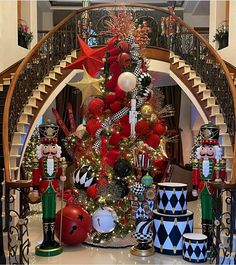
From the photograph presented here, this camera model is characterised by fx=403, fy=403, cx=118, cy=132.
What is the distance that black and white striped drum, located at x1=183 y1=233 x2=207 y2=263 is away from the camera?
15.0 feet

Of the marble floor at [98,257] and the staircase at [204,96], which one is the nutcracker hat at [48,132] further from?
the staircase at [204,96]

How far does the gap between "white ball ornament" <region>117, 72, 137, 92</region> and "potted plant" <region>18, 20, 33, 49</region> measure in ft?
18.4

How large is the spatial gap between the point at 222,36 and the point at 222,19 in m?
0.85

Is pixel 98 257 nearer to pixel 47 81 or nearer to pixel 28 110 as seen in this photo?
pixel 28 110

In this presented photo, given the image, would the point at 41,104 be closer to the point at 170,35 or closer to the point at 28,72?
the point at 28,72

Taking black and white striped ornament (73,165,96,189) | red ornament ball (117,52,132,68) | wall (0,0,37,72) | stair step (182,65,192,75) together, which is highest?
wall (0,0,37,72)

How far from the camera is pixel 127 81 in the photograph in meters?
4.96

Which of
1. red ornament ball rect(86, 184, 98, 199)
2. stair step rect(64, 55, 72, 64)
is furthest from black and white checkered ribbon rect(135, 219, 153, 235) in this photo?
stair step rect(64, 55, 72, 64)

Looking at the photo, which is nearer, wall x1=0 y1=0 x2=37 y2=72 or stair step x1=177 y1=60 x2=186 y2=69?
stair step x1=177 y1=60 x2=186 y2=69

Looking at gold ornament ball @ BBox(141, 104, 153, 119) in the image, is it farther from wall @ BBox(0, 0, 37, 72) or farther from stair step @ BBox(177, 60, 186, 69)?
wall @ BBox(0, 0, 37, 72)

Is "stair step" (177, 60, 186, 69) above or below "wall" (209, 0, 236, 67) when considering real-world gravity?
below

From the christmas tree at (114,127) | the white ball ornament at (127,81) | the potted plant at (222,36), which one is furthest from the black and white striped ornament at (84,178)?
the potted plant at (222,36)

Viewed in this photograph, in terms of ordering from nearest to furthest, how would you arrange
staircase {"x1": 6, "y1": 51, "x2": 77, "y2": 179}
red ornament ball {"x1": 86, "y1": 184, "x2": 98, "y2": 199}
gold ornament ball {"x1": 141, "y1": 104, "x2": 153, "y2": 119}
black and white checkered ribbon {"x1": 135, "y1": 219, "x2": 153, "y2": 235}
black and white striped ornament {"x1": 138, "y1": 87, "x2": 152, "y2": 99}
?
black and white checkered ribbon {"x1": 135, "y1": 219, "x2": 153, "y2": 235}, red ornament ball {"x1": 86, "y1": 184, "x2": 98, "y2": 199}, gold ornament ball {"x1": 141, "y1": 104, "x2": 153, "y2": 119}, black and white striped ornament {"x1": 138, "y1": 87, "x2": 152, "y2": 99}, staircase {"x1": 6, "y1": 51, "x2": 77, "y2": 179}

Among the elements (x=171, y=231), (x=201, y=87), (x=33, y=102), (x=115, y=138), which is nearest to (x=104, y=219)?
(x=171, y=231)
